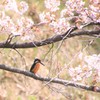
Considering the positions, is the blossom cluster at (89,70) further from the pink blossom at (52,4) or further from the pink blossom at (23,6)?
the pink blossom at (23,6)

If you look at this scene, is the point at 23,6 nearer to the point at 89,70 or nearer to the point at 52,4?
the point at 52,4

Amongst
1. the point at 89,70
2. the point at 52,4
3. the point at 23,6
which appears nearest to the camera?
the point at 89,70

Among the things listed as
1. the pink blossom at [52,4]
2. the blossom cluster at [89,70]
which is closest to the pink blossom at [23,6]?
the pink blossom at [52,4]

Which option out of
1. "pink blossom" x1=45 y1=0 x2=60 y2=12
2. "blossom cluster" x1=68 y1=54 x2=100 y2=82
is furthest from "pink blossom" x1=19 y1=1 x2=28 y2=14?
"blossom cluster" x1=68 y1=54 x2=100 y2=82

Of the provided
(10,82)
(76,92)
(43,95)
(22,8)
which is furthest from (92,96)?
(22,8)

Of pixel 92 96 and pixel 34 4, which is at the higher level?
pixel 34 4

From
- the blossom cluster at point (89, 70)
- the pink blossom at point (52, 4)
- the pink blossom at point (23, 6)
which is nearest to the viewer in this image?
the blossom cluster at point (89, 70)

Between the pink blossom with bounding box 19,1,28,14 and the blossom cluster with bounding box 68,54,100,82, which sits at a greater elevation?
the pink blossom with bounding box 19,1,28,14

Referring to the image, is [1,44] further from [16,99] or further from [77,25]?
[16,99]

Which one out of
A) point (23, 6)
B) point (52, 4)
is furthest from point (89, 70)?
point (23, 6)

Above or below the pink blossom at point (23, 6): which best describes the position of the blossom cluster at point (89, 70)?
below

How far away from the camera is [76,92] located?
9.84 m

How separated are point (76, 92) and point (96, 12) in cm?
613

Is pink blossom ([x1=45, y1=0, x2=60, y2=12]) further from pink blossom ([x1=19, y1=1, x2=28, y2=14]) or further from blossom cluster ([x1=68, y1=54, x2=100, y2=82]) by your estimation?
blossom cluster ([x1=68, y1=54, x2=100, y2=82])
